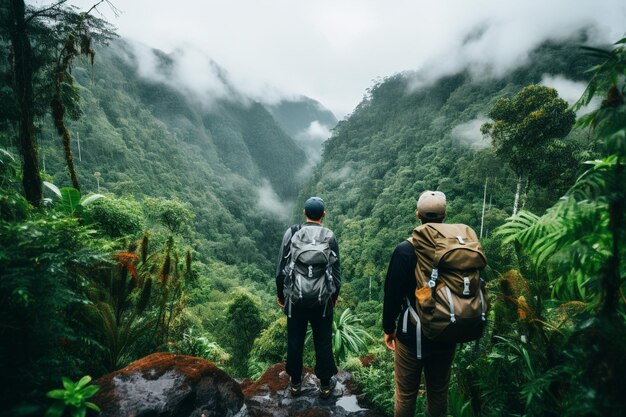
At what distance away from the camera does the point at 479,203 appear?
2798 cm

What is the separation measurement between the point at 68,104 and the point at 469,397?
9000 mm

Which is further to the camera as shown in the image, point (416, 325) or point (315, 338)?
point (315, 338)

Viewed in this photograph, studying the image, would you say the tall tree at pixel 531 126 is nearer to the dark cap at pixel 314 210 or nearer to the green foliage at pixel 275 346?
the green foliage at pixel 275 346

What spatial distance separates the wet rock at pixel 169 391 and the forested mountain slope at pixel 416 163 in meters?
3.33

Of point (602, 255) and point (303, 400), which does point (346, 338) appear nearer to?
point (303, 400)

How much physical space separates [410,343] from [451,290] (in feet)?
1.60

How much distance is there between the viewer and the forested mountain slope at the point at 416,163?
2370 centimetres

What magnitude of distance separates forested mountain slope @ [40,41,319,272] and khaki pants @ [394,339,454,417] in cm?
2373

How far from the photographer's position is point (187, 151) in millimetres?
101000

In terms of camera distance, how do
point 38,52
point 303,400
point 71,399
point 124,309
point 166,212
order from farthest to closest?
point 166,212
point 38,52
point 124,309
point 303,400
point 71,399

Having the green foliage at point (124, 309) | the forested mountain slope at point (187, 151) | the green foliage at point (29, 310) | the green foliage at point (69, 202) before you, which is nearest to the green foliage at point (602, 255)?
the green foliage at point (29, 310)

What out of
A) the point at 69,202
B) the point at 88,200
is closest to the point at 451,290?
the point at 69,202

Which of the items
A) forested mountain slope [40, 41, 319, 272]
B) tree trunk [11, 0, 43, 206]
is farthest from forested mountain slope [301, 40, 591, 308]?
forested mountain slope [40, 41, 319, 272]

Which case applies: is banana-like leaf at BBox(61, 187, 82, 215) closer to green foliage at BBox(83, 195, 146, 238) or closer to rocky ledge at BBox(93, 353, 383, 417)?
green foliage at BBox(83, 195, 146, 238)
